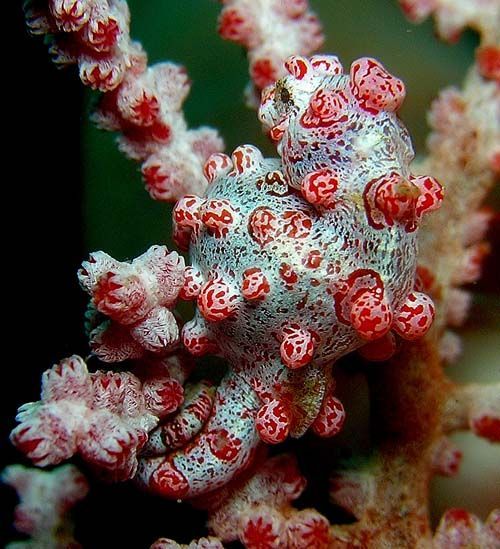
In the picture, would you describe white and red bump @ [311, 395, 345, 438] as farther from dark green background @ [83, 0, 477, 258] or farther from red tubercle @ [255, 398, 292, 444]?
dark green background @ [83, 0, 477, 258]

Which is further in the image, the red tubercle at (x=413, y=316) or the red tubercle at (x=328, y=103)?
the red tubercle at (x=413, y=316)

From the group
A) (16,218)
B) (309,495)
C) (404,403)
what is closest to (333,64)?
(404,403)

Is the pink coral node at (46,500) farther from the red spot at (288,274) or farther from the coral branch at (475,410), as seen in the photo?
the coral branch at (475,410)

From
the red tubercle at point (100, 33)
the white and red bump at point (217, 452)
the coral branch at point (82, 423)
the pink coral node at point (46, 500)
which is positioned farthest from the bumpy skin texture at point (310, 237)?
the pink coral node at point (46, 500)

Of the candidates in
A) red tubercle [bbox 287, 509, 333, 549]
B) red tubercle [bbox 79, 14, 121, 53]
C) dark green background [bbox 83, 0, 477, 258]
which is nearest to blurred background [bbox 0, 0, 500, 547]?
dark green background [bbox 83, 0, 477, 258]

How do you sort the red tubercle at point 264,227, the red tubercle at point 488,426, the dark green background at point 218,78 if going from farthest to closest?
the dark green background at point 218,78 < the red tubercle at point 488,426 < the red tubercle at point 264,227

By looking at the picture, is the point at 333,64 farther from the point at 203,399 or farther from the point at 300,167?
the point at 203,399
